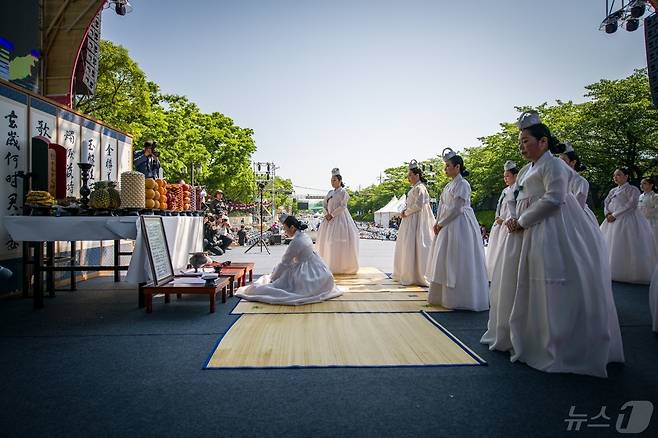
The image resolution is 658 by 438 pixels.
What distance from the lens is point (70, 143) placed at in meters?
Result: 5.47

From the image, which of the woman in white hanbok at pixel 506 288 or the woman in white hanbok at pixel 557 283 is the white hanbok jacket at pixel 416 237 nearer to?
the woman in white hanbok at pixel 506 288

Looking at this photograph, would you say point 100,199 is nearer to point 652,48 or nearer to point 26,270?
point 26,270

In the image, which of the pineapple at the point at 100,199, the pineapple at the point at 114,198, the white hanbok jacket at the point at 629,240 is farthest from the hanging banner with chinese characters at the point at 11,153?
the white hanbok jacket at the point at 629,240

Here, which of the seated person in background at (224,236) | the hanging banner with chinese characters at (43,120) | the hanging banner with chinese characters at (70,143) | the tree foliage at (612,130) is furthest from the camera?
the tree foliage at (612,130)

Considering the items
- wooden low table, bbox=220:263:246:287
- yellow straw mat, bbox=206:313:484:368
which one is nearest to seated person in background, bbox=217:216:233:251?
wooden low table, bbox=220:263:246:287

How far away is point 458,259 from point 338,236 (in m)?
2.93

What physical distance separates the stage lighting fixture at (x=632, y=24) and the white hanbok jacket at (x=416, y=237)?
580 centimetres

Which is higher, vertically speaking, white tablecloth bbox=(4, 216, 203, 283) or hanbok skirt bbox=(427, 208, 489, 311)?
white tablecloth bbox=(4, 216, 203, 283)

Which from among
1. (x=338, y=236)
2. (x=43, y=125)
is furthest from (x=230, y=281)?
(x=43, y=125)

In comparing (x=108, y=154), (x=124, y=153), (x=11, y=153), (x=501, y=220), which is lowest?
(x=501, y=220)

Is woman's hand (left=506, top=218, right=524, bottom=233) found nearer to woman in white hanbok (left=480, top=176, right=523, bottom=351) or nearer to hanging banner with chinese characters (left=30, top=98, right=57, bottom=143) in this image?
woman in white hanbok (left=480, top=176, right=523, bottom=351)

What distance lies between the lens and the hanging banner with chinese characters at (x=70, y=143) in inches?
209

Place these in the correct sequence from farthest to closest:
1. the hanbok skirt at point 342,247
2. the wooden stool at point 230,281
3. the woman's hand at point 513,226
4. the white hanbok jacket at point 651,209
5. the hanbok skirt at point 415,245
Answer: the hanbok skirt at point 342,247
the white hanbok jacket at point 651,209
the hanbok skirt at point 415,245
the wooden stool at point 230,281
the woman's hand at point 513,226

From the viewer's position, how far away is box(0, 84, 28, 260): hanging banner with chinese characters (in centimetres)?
→ 438
